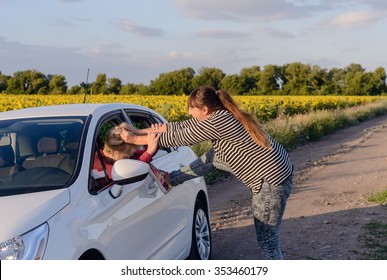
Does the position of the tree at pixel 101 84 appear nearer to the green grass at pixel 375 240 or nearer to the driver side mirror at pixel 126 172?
the green grass at pixel 375 240

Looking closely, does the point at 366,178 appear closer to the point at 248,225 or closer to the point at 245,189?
the point at 245,189

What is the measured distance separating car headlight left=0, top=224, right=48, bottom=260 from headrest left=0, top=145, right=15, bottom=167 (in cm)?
138

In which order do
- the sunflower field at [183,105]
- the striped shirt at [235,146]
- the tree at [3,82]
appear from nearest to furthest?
1. the striped shirt at [235,146]
2. the sunflower field at [183,105]
3. the tree at [3,82]

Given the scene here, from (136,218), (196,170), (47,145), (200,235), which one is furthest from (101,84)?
(136,218)

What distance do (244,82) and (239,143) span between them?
61745mm

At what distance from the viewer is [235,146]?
4355 mm

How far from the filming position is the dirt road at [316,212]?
6.61 m

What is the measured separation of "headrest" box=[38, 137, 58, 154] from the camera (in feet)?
14.4

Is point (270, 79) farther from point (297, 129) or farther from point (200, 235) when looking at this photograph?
point (200, 235)

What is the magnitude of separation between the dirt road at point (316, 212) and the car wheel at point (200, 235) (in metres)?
0.46

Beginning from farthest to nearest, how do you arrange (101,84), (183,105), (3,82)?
(3,82) → (101,84) → (183,105)

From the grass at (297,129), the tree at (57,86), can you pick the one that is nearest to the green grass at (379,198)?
the grass at (297,129)

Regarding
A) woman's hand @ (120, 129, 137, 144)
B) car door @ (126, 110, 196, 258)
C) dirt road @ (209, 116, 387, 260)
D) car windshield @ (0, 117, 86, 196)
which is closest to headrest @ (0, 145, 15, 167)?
car windshield @ (0, 117, 86, 196)
